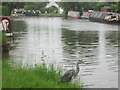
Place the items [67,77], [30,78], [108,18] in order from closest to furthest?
[30,78], [67,77], [108,18]

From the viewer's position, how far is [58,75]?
43.8 feet

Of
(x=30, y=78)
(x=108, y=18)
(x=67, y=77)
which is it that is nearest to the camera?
(x=30, y=78)

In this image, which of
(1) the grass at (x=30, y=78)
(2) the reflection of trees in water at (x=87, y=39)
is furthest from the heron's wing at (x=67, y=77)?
(2) the reflection of trees in water at (x=87, y=39)

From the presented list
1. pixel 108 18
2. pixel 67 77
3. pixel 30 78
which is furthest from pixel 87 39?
pixel 108 18

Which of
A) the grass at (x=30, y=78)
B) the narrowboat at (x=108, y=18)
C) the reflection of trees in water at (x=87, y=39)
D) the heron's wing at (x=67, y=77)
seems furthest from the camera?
the narrowboat at (x=108, y=18)

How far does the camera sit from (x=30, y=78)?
12.1 m

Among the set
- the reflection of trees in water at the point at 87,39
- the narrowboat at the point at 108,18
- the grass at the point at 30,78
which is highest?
the grass at the point at 30,78

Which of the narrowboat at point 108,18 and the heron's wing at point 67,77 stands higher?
the heron's wing at point 67,77

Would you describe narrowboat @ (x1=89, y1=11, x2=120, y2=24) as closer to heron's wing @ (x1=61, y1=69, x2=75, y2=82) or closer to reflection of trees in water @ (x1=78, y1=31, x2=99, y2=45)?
reflection of trees in water @ (x1=78, y1=31, x2=99, y2=45)

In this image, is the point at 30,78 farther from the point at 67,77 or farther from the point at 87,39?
the point at 87,39

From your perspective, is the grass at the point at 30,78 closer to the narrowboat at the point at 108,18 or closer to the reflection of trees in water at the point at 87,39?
the reflection of trees in water at the point at 87,39

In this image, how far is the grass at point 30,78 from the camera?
11305mm

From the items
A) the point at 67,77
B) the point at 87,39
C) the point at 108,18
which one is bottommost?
the point at 108,18

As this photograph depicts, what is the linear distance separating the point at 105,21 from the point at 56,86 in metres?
58.3
